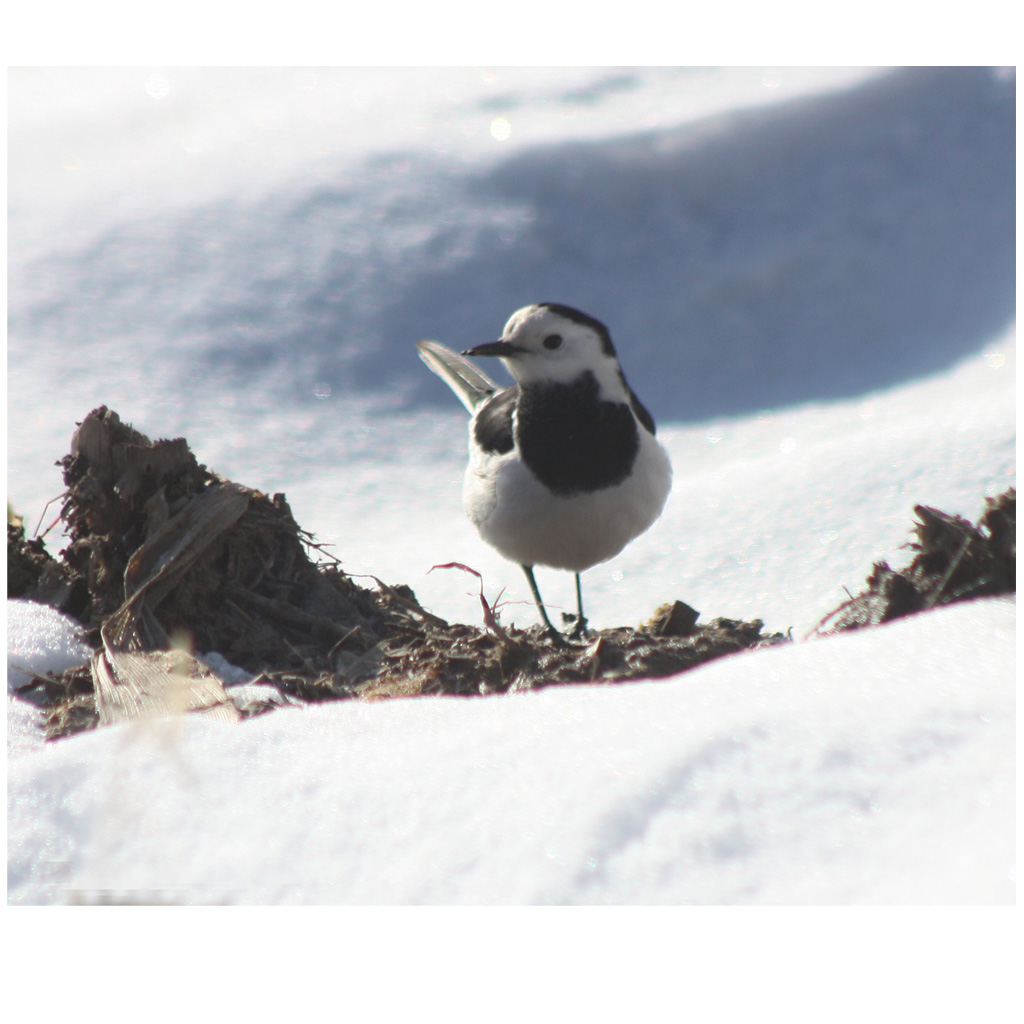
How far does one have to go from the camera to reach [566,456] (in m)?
3.04

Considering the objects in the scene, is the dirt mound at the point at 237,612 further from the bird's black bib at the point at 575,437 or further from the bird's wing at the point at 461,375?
the bird's wing at the point at 461,375

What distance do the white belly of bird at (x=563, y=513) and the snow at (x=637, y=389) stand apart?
0.44 m

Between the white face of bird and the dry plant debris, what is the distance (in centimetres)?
77

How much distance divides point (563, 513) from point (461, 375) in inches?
55.9

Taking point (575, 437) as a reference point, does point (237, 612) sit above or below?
below

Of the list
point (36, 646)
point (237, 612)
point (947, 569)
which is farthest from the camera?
point (237, 612)

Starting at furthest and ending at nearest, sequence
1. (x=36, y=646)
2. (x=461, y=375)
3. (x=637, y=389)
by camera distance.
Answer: (x=637, y=389), (x=461, y=375), (x=36, y=646)

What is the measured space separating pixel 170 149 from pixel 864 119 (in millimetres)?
4138

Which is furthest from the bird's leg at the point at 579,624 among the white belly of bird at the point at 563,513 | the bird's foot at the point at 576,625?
the white belly of bird at the point at 563,513

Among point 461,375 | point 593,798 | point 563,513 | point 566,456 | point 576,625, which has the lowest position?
point 576,625

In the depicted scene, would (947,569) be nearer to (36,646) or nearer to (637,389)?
(36,646)

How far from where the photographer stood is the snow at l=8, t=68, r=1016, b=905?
4.58ft

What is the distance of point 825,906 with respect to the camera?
1.29 meters

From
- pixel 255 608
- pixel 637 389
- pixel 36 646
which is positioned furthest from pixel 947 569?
pixel 637 389
